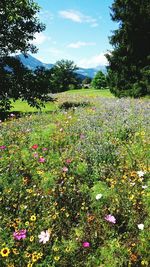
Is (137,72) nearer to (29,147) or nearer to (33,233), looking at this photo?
(29,147)

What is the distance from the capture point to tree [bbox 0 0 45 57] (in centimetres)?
2125

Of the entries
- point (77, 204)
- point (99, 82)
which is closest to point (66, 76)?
point (99, 82)

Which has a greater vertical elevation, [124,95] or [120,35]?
[120,35]

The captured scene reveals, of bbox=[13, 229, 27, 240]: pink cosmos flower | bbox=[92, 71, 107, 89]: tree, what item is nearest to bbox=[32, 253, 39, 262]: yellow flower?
bbox=[13, 229, 27, 240]: pink cosmos flower

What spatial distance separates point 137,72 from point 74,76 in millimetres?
72348

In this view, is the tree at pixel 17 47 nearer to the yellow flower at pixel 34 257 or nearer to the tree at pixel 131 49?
the tree at pixel 131 49

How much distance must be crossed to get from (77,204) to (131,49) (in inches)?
993

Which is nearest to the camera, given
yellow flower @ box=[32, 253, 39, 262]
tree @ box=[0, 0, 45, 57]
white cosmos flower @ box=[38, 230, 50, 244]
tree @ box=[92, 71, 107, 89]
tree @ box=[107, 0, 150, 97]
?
yellow flower @ box=[32, 253, 39, 262]

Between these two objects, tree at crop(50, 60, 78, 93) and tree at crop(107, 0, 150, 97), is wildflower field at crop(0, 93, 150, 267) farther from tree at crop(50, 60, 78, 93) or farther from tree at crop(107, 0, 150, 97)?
tree at crop(50, 60, 78, 93)

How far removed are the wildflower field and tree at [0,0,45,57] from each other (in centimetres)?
1355

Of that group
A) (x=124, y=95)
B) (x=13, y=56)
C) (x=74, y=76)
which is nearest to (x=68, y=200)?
(x=13, y=56)

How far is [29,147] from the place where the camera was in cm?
952

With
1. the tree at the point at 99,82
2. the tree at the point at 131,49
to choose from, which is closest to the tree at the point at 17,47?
the tree at the point at 131,49

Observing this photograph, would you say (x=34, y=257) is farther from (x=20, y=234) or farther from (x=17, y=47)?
(x=17, y=47)
